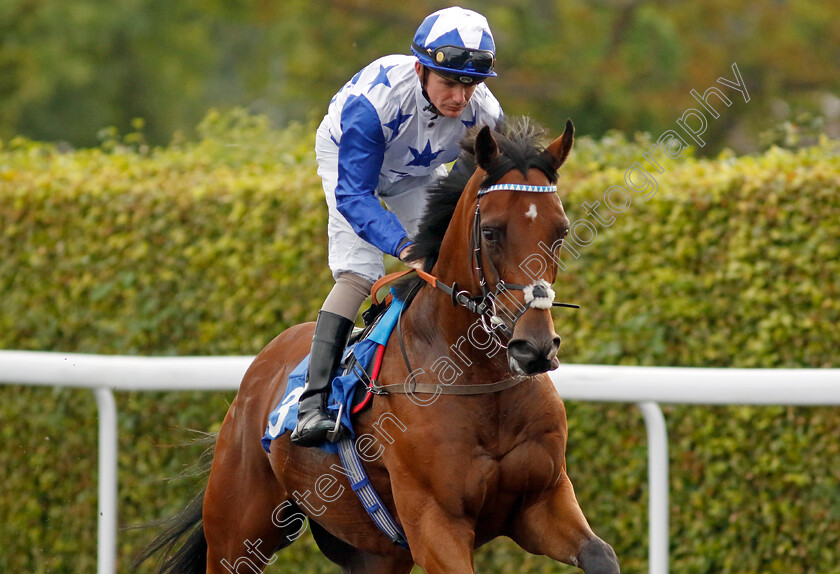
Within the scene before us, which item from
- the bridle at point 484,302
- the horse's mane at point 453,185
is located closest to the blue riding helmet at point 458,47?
the horse's mane at point 453,185

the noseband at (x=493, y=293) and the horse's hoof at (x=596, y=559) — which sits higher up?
the noseband at (x=493, y=293)

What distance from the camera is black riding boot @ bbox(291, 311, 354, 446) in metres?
3.37

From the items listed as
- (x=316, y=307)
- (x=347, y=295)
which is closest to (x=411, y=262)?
(x=347, y=295)

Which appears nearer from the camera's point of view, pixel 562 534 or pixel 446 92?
pixel 562 534

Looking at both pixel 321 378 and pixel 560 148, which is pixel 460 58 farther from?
pixel 321 378

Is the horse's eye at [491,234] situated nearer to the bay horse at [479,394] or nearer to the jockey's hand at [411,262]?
the bay horse at [479,394]

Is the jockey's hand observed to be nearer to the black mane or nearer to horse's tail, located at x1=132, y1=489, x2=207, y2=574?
the black mane

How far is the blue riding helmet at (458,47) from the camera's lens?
316 cm

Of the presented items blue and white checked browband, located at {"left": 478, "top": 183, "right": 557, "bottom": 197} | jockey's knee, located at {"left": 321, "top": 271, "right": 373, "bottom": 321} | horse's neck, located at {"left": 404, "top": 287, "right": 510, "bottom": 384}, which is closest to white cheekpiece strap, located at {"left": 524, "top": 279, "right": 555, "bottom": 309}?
blue and white checked browband, located at {"left": 478, "top": 183, "right": 557, "bottom": 197}

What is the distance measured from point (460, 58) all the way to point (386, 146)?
17.1 inches

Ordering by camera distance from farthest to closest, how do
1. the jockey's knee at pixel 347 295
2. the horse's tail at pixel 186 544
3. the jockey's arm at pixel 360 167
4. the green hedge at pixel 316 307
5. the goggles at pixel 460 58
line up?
the green hedge at pixel 316 307 < the horse's tail at pixel 186 544 < the jockey's knee at pixel 347 295 < the jockey's arm at pixel 360 167 < the goggles at pixel 460 58

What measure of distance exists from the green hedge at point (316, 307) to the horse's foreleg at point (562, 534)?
1.73 meters

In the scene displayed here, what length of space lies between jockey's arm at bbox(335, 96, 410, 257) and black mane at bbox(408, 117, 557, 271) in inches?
3.2

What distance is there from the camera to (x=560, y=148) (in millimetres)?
2988
